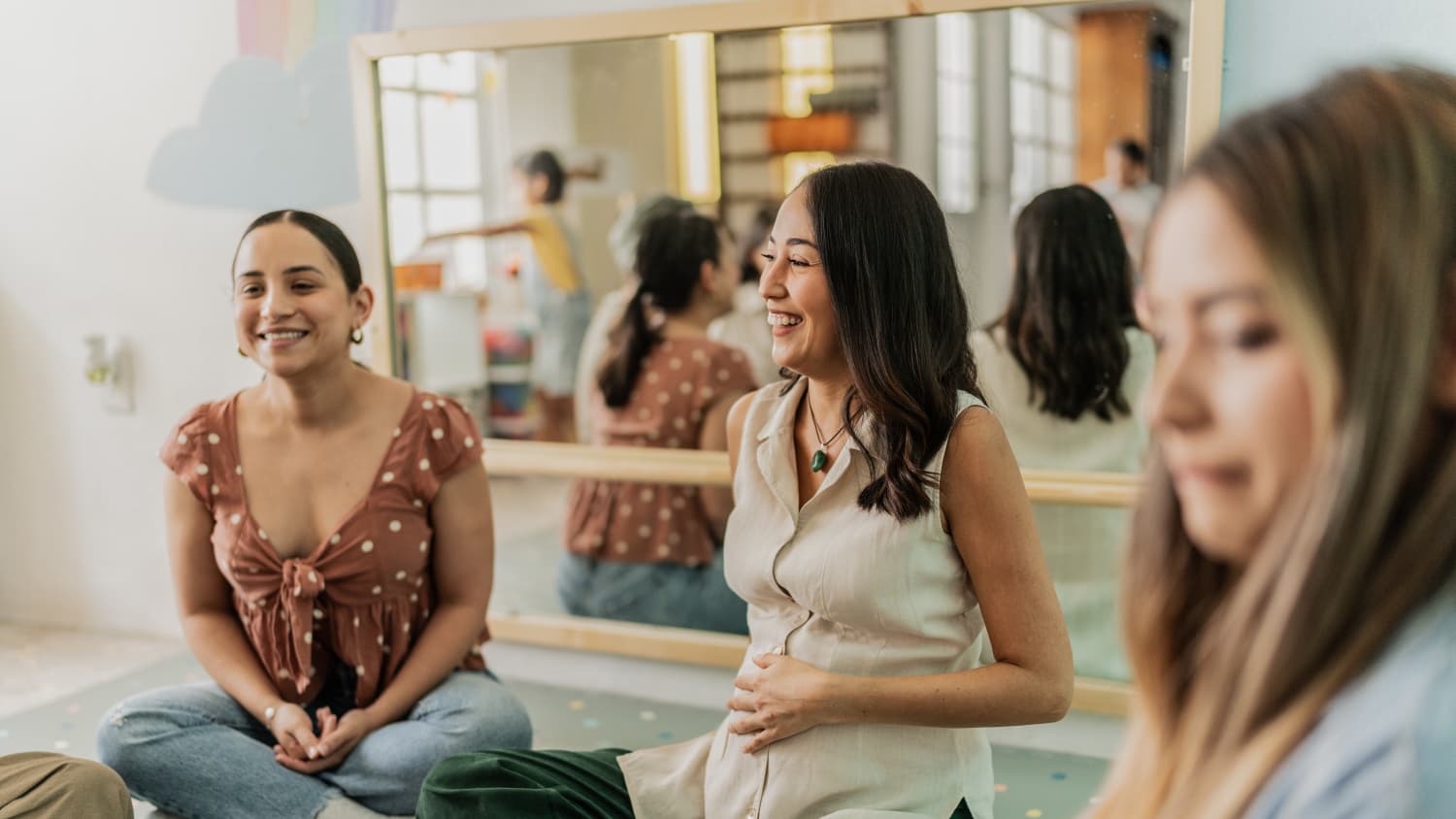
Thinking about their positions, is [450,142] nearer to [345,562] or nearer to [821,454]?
[345,562]

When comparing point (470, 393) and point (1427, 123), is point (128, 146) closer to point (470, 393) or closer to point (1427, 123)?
point (470, 393)

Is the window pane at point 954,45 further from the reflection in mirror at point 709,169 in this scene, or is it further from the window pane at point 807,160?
the window pane at point 807,160

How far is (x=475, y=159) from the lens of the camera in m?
2.48

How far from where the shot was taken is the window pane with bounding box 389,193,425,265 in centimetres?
249

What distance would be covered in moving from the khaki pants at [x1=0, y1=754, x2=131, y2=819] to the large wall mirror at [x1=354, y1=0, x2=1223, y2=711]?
3.26ft

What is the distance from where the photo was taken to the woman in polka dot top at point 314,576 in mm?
1786

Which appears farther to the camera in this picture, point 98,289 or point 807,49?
point 98,289

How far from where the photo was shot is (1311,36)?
Answer: 1822 millimetres

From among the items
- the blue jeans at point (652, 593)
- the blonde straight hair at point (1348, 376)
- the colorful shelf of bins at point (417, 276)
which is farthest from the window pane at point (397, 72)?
the blonde straight hair at point (1348, 376)

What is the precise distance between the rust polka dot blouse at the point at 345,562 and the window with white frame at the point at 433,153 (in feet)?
2.23

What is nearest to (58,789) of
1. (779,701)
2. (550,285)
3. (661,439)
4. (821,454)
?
(779,701)

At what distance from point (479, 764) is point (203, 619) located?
684 millimetres

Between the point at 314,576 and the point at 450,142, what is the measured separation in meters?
1.00

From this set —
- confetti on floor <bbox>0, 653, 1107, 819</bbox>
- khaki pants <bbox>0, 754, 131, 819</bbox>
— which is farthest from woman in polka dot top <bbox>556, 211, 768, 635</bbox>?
khaki pants <bbox>0, 754, 131, 819</bbox>
